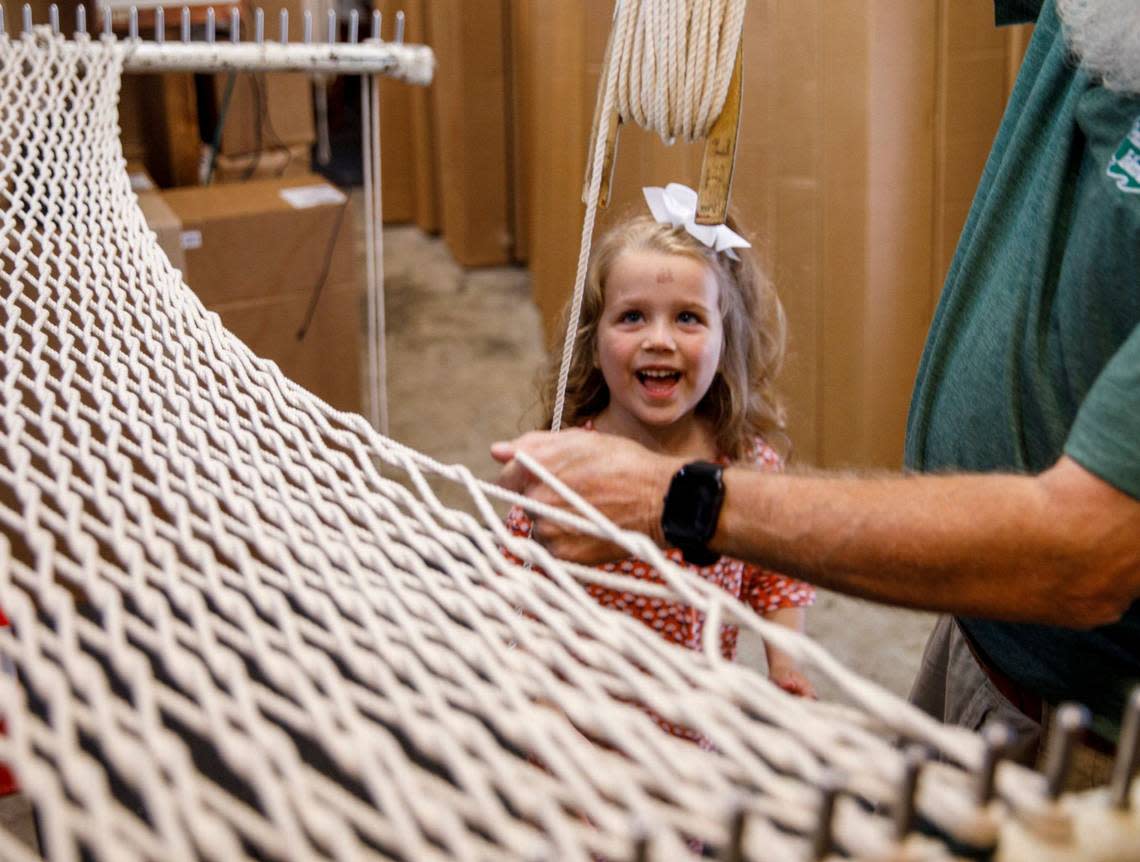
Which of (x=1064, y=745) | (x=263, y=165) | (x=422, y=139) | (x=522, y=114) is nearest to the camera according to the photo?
(x=1064, y=745)

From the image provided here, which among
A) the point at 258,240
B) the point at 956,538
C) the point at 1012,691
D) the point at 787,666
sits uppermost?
the point at 956,538

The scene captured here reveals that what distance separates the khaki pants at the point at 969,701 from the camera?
33.2 inches

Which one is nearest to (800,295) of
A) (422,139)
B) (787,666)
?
(787,666)

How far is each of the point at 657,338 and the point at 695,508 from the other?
48 centimetres

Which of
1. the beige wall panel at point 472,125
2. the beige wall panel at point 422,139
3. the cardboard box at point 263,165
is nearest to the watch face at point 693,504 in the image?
the cardboard box at point 263,165

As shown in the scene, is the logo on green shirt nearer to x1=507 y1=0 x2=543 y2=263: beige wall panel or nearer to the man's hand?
the man's hand

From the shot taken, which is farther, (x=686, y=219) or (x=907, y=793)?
(x=686, y=219)

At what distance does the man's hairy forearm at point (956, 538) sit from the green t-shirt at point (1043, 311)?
0.9 inches

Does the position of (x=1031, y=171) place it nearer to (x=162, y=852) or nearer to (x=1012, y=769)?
(x=1012, y=769)

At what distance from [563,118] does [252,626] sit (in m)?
2.29

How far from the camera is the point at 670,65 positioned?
861 mm

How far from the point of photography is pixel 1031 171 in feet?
2.99

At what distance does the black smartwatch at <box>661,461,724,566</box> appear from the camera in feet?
2.46

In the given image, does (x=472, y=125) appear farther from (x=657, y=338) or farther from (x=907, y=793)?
(x=907, y=793)
